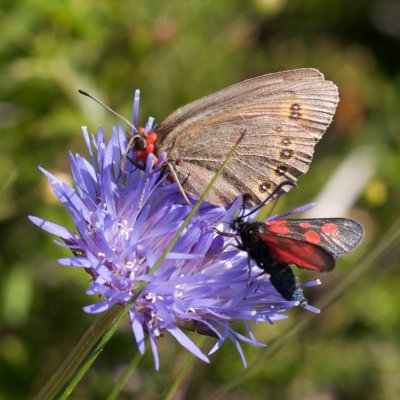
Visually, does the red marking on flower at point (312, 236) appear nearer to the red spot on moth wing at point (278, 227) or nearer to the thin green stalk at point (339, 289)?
the red spot on moth wing at point (278, 227)

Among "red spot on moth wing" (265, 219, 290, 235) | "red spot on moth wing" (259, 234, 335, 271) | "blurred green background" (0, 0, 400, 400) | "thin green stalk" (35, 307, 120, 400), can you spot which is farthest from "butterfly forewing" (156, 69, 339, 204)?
"blurred green background" (0, 0, 400, 400)

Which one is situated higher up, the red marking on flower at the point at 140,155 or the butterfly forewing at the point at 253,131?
the butterfly forewing at the point at 253,131

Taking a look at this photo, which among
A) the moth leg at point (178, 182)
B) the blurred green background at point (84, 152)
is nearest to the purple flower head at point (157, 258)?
the moth leg at point (178, 182)

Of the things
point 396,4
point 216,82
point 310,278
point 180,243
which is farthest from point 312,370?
point 396,4

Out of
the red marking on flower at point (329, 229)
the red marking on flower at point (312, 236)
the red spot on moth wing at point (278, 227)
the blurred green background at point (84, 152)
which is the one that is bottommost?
the blurred green background at point (84, 152)

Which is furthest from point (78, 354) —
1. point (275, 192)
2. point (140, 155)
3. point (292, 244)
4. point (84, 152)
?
point (84, 152)

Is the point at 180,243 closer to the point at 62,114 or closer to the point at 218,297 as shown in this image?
the point at 218,297
